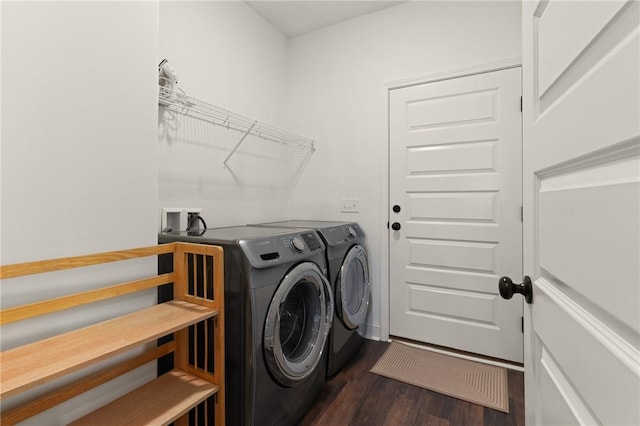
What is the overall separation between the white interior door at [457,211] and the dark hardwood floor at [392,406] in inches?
17.5

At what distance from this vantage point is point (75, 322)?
1.14 m

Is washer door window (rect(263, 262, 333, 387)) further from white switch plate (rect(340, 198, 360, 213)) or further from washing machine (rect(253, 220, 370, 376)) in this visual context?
white switch plate (rect(340, 198, 360, 213))

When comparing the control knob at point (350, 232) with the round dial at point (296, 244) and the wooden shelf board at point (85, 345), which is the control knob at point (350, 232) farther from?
the wooden shelf board at point (85, 345)

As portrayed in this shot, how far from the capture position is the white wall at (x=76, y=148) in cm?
99

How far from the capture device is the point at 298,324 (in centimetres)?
168

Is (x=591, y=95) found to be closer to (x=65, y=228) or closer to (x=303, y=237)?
(x=303, y=237)

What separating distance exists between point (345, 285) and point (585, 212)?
1711mm

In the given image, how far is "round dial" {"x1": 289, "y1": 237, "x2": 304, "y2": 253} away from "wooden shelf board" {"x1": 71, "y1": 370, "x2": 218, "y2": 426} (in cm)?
68

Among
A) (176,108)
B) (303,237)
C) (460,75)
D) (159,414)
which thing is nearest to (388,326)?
(303,237)

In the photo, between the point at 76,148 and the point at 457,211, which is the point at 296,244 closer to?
the point at 76,148

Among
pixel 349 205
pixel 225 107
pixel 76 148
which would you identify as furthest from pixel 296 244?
pixel 225 107

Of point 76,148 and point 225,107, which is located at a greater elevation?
point 225,107

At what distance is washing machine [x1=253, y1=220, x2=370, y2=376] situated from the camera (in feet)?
6.45

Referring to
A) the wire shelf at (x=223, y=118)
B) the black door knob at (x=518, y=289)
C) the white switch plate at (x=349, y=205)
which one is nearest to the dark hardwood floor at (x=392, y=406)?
the black door knob at (x=518, y=289)
